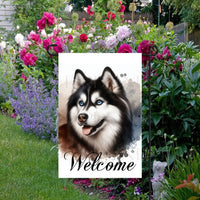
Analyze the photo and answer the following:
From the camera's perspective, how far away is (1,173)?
12.1 feet

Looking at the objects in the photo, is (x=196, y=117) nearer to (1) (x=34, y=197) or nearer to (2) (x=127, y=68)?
(2) (x=127, y=68)

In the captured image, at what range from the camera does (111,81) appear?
7.48 feet

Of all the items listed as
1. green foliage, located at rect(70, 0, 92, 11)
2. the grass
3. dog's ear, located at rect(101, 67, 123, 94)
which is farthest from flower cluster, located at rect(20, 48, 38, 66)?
green foliage, located at rect(70, 0, 92, 11)

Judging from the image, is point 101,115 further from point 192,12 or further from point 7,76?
point 192,12

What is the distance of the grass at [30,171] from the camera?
3.19 m

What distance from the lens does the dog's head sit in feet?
7.26

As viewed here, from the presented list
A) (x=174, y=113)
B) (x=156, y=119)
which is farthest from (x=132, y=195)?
(x=174, y=113)

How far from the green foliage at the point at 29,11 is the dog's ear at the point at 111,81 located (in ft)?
36.4

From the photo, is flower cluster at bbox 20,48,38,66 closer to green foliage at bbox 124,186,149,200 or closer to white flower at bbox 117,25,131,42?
white flower at bbox 117,25,131,42

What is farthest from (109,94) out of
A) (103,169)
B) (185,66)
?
(185,66)

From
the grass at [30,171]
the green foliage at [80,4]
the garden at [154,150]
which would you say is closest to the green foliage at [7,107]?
the grass at [30,171]

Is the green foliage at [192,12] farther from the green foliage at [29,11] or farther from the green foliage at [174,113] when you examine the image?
the green foliage at [174,113]

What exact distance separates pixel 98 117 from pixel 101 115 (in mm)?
23

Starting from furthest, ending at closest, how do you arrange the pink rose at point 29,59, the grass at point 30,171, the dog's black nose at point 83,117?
the pink rose at point 29,59, the grass at point 30,171, the dog's black nose at point 83,117
